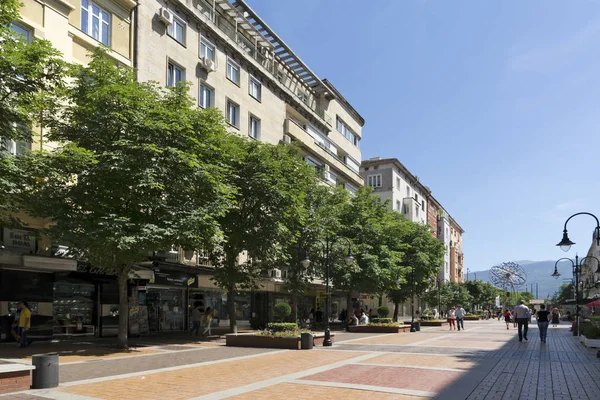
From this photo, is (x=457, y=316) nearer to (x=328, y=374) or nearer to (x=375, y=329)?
(x=375, y=329)

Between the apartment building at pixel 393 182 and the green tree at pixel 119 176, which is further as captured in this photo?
the apartment building at pixel 393 182

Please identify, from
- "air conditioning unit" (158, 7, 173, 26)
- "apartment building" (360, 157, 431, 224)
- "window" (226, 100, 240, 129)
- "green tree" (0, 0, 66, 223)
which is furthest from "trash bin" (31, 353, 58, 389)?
"apartment building" (360, 157, 431, 224)

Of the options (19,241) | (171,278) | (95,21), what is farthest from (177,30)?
(19,241)

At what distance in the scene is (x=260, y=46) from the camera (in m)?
38.7

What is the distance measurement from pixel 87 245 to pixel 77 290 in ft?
25.8

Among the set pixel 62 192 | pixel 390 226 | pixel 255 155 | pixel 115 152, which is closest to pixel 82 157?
pixel 115 152

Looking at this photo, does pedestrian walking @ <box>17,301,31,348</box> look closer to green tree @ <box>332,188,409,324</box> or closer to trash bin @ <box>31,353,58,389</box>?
trash bin @ <box>31,353,58,389</box>

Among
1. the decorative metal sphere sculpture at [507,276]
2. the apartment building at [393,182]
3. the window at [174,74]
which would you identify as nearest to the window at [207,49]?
the window at [174,74]

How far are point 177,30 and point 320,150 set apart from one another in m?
18.3

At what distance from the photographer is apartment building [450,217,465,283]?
353 feet

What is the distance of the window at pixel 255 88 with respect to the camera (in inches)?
1432

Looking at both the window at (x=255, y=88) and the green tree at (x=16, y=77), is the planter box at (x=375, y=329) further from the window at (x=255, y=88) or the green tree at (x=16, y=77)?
the green tree at (x=16, y=77)

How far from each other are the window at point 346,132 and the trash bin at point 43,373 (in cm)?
4432

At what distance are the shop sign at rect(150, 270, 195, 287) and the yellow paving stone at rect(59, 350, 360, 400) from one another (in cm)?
1057
